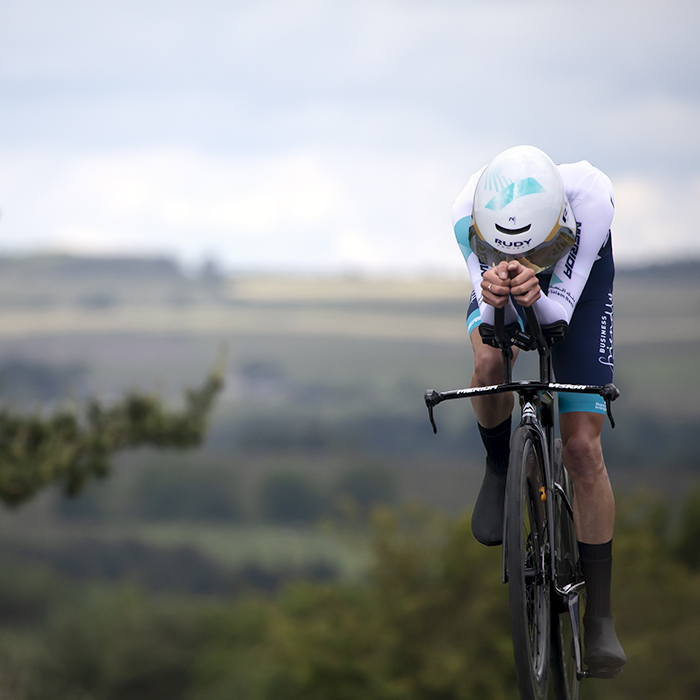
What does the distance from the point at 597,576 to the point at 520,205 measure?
1.82 metres

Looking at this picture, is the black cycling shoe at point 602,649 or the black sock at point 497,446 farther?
the black sock at point 497,446

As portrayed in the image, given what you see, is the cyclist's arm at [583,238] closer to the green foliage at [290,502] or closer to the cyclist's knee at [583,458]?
the cyclist's knee at [583,458]

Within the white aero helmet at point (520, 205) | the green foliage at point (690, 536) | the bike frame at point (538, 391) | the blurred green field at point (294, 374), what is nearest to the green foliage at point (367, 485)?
the blurred green field at point (294, 374)

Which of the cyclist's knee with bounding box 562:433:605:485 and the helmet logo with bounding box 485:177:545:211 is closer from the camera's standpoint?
the helmet logo with bounding box 485:177:545:211

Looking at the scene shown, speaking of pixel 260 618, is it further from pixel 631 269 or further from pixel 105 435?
pixel 631 269

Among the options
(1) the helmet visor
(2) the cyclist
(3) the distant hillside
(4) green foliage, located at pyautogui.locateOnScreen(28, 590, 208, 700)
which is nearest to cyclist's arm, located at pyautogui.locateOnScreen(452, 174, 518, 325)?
(2) the cyclist

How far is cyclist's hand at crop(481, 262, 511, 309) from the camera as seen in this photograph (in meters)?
3.68

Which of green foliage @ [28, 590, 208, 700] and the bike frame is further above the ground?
the bike frame

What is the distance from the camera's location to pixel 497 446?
172 inches

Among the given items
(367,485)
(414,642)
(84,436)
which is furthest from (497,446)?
(367,485)

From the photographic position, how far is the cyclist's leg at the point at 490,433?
4258 mm

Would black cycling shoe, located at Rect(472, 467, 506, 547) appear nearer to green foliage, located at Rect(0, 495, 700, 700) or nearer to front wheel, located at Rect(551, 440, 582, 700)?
front wheel, located at Rect(551, 440, 582, 700)

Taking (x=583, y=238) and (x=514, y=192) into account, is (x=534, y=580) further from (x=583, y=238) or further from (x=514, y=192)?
(x=514, y=192)

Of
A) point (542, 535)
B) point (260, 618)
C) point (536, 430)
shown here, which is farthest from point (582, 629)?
point (260, 618)
